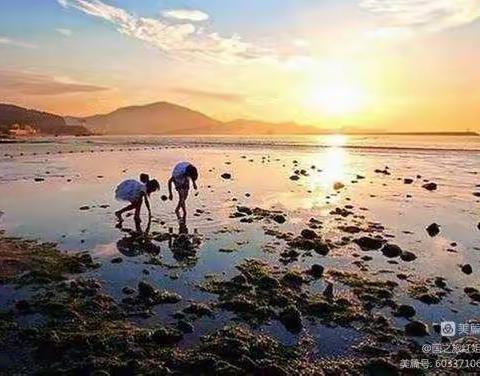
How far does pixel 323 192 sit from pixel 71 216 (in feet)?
54.2

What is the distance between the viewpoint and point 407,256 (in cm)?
1586

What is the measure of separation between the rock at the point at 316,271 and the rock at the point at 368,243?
359cm

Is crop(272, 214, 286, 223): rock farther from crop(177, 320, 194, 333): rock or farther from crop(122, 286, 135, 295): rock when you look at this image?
crop(177, 320, 194, 333): rock

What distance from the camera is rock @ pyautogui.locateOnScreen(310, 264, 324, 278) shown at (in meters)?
13.6

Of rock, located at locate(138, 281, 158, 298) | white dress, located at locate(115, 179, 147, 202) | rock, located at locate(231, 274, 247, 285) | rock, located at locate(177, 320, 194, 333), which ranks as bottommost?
rock, located at locate(177, 320, 194, 333)

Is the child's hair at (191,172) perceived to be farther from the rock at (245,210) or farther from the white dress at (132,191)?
the rock at (245,210)

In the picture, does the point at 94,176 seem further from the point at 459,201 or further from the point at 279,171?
the point at 459,201

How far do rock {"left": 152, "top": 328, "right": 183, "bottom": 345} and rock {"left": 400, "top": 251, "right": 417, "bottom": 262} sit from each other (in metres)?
8.89

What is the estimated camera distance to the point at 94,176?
3669cm

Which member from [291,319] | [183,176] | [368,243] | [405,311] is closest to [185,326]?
[291,319]

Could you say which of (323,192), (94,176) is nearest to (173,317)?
(323,192)

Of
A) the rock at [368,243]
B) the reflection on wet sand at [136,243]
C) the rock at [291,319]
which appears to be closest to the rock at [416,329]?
the rock at [291,319]

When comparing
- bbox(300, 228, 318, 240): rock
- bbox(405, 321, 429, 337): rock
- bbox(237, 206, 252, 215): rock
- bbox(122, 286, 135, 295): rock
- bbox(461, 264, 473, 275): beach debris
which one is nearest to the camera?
bbox(405, 321, 429, 337): rock

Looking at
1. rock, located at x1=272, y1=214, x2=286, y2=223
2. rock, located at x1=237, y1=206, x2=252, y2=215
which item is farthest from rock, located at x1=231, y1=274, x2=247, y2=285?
rock, located at x1=237, y1=206, x2=252, y2=215
